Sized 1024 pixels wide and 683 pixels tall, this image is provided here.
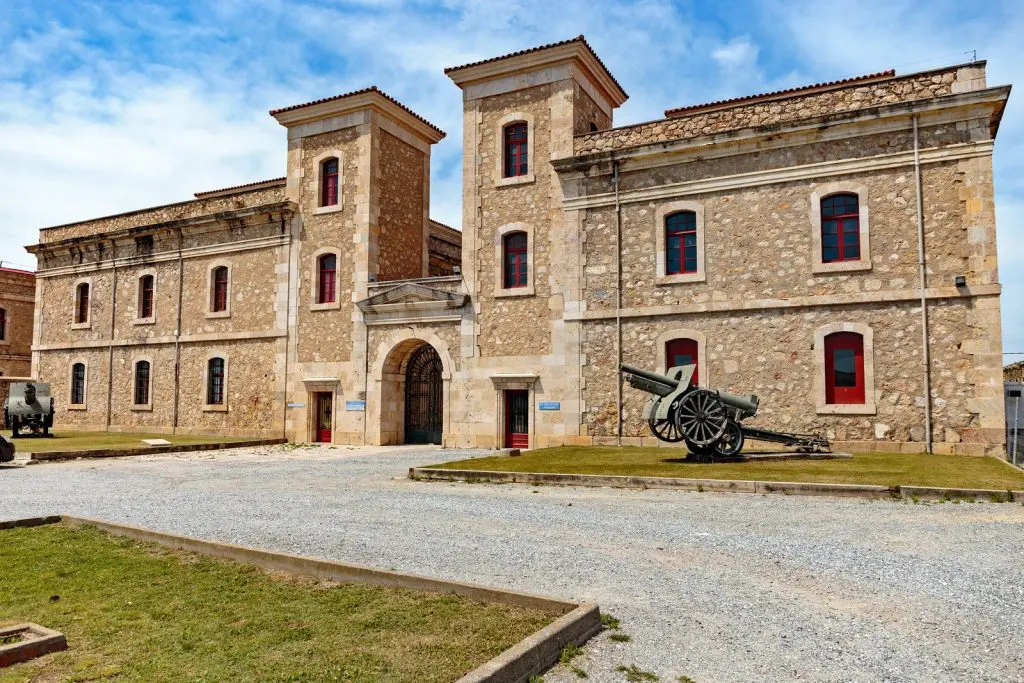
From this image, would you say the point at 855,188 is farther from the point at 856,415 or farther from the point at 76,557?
the point at 76,557

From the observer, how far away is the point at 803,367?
1622 cm

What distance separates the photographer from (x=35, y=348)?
29953mm

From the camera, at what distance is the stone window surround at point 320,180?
23031 millimetres

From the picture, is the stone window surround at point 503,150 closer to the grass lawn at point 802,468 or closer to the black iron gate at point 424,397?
the black iron gate at point 424,397

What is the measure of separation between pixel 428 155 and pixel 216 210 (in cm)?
750

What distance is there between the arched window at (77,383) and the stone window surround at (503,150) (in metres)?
18.7

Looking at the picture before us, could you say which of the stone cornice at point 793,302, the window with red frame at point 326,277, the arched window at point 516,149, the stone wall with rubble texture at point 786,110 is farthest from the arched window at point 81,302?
the stone wall with rubble texture at point 786,110

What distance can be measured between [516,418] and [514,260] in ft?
13.9

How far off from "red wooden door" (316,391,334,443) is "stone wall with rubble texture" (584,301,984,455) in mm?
8812

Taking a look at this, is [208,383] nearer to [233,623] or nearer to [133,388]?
[133,388]

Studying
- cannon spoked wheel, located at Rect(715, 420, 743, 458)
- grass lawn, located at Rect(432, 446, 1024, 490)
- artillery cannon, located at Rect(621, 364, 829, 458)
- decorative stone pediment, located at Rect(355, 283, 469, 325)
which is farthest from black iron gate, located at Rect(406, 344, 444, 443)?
cannon spoked wheel, located at Rect(715, 420, 743, 458)

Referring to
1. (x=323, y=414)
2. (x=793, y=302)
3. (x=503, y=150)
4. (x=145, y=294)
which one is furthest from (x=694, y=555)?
(x=145, y=294)

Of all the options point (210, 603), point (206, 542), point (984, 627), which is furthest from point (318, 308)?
point (984, 627)

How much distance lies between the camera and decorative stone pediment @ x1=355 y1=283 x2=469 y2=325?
20.6m
